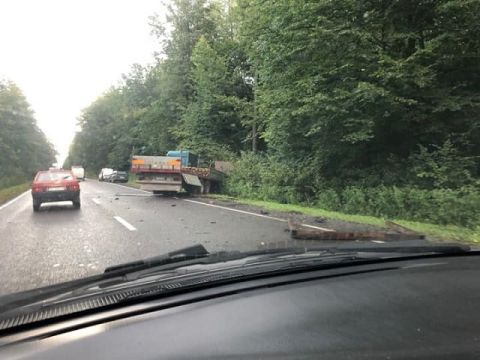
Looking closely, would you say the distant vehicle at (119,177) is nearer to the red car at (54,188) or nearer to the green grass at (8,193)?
the green grass at (8,193)

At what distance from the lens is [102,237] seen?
9492 millimetres

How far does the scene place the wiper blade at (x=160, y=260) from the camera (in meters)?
3.25

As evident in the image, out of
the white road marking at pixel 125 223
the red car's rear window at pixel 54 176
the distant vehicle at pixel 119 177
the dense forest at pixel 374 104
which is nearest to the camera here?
the white road marking at pixel 125 223

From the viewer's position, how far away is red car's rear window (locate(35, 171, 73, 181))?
16.6m

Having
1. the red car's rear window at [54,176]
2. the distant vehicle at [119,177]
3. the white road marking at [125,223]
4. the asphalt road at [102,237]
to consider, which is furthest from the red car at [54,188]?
the distant vehicle at [119,177]

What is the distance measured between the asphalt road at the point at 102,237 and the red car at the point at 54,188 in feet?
4.29

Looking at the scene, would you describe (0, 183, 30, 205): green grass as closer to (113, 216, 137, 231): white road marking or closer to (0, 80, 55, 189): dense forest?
(113, 216, 137, 231): white road marking

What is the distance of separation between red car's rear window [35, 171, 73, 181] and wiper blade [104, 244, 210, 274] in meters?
14.5

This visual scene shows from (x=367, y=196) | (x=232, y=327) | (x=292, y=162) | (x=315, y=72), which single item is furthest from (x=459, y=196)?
(x=232, y=327)

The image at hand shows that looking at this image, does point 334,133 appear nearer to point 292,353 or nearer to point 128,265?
point 128,265

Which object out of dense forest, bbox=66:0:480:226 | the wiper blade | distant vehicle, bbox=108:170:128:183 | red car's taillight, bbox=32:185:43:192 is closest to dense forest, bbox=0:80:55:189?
distant vehicle, bbox=108:170:128:183

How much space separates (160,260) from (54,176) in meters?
14.8

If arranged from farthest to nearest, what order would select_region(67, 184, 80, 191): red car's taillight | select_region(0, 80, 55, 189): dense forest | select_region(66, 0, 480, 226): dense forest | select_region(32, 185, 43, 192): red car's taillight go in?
select_region(0, 80, 55, 189): dense forest < select_region(67, 184, 80, 191): red car's taillight < select_region(32, 185, 43, 192): red car's taillight < select_region(66, 0, 480, 226): dense forest

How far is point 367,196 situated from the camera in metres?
15.4
